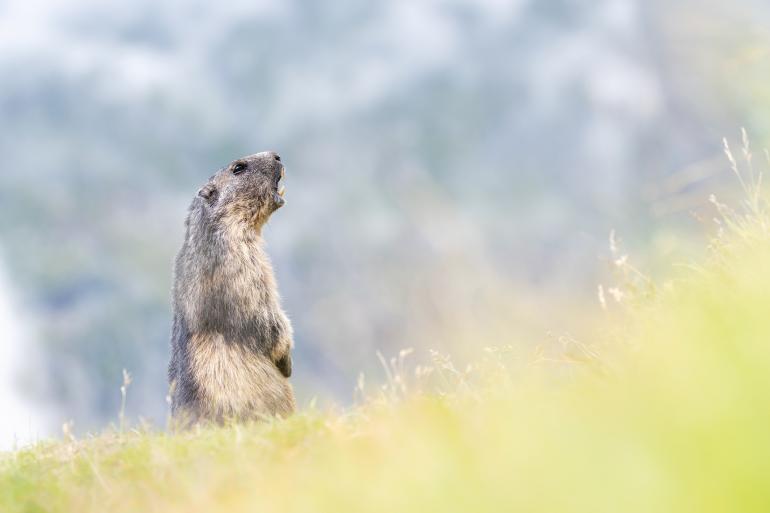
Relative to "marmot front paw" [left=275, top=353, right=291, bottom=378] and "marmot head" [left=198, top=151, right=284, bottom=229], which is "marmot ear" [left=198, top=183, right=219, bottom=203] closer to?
"marmot head" [left=198, top=151, right=284, bottom=229]

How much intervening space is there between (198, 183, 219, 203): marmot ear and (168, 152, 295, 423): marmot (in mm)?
13

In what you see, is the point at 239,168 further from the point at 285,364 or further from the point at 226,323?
the point at 285,364

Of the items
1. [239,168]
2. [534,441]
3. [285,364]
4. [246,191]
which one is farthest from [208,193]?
[534,441]

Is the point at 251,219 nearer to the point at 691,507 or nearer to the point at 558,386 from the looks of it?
the point at 558,386

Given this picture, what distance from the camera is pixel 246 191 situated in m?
12.1

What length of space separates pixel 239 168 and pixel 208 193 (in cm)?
74

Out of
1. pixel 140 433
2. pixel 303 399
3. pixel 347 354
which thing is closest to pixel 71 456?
pixel 140 433

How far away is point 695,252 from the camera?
654 cm

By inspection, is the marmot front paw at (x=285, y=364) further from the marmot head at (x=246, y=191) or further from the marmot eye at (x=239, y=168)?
the marmot eye at (x=239, y=168)

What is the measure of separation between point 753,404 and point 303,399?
5778 mm

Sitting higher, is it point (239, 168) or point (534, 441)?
point (239, 168)

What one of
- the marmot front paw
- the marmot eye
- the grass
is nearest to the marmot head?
the marmot eye

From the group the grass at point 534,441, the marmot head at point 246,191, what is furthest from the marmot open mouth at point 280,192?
the grass at point 534,441

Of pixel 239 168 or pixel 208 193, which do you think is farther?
pixel 239 168
